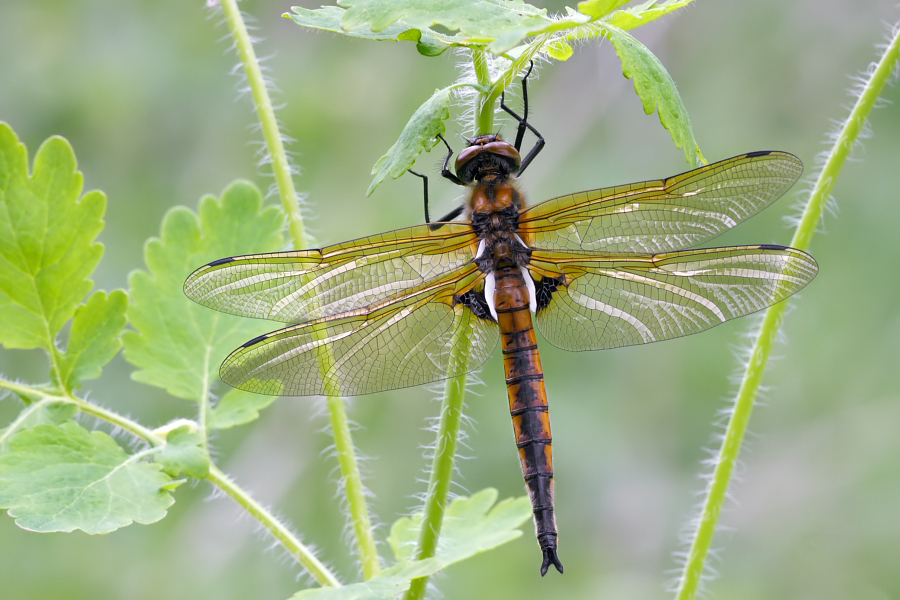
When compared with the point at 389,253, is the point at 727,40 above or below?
above

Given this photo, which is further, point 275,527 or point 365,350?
point 365,350

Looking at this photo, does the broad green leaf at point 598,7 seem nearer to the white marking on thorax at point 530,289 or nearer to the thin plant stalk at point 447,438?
the thin plant stalk at point 447,438

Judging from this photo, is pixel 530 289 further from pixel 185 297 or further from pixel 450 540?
pixel 185 297

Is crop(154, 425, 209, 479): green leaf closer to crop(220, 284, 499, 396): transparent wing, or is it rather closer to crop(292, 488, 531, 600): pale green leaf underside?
crop(220, 284, 499, 396): transparent wing

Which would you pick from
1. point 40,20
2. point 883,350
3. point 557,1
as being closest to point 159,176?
point 40,20

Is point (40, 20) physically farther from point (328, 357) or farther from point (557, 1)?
point (328, 357)

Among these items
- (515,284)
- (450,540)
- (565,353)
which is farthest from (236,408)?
(565,353)
